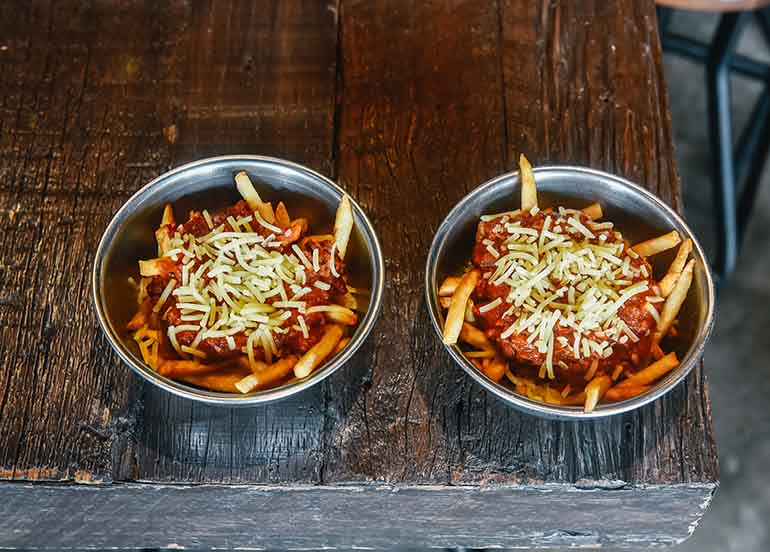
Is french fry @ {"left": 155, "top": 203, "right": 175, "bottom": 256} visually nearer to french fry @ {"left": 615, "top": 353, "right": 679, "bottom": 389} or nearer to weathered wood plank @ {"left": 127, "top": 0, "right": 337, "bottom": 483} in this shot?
weathered wood plank @ {"left": 127, "top": 0, "right": 337, "bottom": 483}

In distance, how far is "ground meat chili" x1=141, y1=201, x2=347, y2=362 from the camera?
1688 mm

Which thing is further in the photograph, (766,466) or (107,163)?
(766,466)

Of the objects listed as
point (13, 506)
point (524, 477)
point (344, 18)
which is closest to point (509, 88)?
point (344, 18)

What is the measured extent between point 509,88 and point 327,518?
108cm

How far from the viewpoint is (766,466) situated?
318cm

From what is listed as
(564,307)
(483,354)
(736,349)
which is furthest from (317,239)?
(736,349)

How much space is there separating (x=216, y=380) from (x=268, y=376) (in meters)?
0.10

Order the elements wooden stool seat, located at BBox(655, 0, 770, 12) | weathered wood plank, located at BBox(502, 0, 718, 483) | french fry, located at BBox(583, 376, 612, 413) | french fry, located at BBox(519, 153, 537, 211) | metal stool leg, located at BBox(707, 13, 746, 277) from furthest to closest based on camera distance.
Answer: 1. metal stool leg, located at BBox(707, 13, 746, 277)
2. wooden stool seat, located at BBox(655, 0, 770, 12)
3. weathered wood plank, located at BBox(502, 0, 718, 483)
4. french fry, located at BBox(519, 153, 537, 211)
5. french fry, located at BBox(583, 376, 612, 413)

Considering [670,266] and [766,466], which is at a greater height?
[670,266]

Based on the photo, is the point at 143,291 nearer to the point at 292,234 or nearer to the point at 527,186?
the point at 292,234

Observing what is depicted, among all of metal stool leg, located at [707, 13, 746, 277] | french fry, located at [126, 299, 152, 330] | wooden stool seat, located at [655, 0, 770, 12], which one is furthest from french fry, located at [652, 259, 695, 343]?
metal stool leg, located at [707, 13, 746, 277]

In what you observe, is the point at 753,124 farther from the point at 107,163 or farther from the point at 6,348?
the point at 6,348

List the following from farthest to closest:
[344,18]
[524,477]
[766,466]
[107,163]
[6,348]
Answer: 1. [766,466]
2. [344,18]
3. [107,163]
4. [6,348]
5. [524,477]

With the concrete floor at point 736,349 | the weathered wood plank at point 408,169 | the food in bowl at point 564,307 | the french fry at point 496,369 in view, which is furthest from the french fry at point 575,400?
the concrete floor at point 736,349
